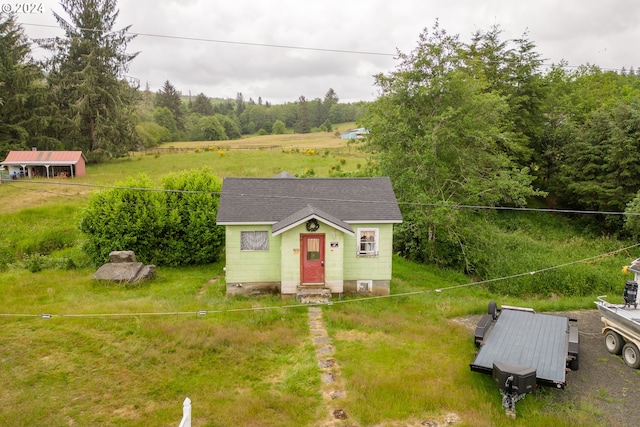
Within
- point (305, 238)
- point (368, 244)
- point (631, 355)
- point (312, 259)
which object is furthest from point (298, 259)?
point (631, 355)

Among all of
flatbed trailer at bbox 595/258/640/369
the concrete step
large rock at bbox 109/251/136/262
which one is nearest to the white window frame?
the concrete step

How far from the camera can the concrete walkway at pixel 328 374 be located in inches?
362

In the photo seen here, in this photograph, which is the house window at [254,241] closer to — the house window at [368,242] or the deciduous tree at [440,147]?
the house window at [368,242]

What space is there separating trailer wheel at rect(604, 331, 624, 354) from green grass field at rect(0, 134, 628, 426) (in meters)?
3.25

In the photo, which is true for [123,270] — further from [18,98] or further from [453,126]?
[18,98]

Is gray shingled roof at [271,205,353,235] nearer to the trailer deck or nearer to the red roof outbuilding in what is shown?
the trailer deck

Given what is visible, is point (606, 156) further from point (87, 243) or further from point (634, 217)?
point (87, 243)

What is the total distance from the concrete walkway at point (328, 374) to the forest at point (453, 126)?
7.67 metres

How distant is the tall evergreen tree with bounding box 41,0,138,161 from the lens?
44.3 metres

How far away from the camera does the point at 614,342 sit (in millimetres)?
12016

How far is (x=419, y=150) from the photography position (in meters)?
23.0

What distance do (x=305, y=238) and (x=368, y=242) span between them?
8.90 feet

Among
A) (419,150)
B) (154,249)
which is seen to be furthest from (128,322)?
(419,150)

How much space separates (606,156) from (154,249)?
3182 centimetres
